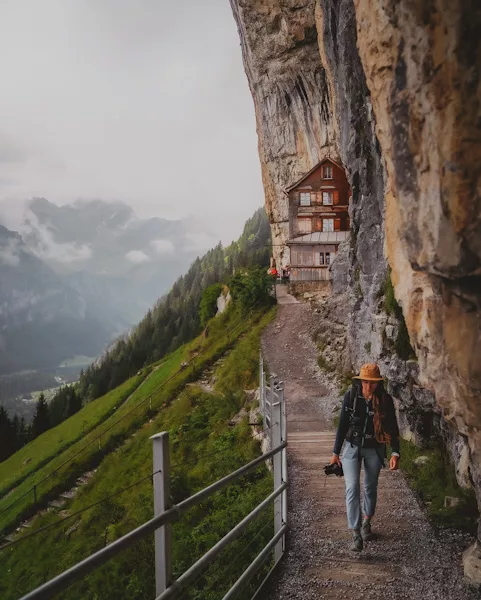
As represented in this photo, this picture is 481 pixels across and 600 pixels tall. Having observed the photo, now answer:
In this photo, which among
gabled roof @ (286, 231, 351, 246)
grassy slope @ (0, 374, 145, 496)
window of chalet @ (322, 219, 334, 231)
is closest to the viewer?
grassy slope @ (0, 374, 145, 496)

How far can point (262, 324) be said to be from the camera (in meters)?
29.5

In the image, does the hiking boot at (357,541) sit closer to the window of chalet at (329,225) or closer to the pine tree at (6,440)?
the window of chalet at (329,225)

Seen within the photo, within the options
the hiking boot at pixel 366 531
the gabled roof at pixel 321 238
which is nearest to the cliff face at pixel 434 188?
the hiking boot at pixel 366 531

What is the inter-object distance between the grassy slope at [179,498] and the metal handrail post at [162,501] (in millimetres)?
594

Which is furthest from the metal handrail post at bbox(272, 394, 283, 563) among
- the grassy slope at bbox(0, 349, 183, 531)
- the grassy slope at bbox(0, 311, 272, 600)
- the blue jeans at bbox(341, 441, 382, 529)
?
the grassy slope at bbox(0, 349, 183, 531)

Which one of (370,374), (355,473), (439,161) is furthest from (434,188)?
(355,473)

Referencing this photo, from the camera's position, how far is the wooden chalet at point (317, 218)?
37.3 meters

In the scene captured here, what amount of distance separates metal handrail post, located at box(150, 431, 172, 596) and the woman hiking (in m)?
3.21

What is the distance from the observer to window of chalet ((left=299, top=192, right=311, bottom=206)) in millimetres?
39219

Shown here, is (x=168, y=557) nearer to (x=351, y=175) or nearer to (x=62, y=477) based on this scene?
(x=351, y=175)

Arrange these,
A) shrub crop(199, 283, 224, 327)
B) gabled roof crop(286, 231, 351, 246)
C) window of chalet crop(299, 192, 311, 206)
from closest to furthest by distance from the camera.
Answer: gabled roof crop(286, 231, 351, 246)
window of chalet crop(299, 192, 311, 206)
shrub crop(199, 283, 224, 327)

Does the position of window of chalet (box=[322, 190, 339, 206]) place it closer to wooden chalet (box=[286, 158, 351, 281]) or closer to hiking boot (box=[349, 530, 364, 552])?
wooden chalet (box=[286, 158, 351, 281])

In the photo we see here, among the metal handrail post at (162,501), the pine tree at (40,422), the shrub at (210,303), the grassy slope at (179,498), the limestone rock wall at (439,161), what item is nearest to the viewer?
the metal handrail post at (162,501)

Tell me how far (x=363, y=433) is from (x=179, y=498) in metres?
8.33
